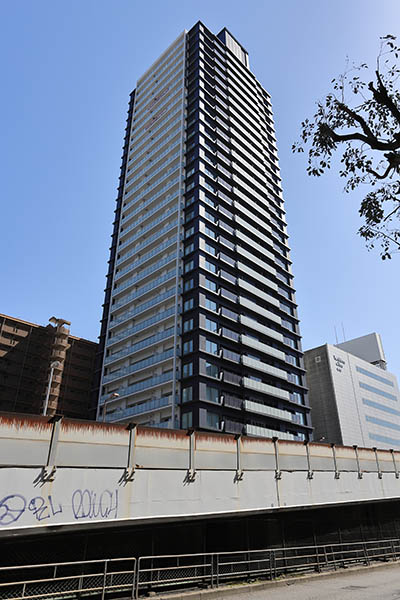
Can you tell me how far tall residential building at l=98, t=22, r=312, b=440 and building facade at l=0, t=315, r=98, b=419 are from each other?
1313 cm

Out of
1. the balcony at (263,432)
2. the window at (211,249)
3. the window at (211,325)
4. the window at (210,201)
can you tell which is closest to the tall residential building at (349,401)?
the balcony at (263,432)

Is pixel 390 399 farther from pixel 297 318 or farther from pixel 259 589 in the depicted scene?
pixel 259 589

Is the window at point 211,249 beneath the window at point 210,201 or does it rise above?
beneath

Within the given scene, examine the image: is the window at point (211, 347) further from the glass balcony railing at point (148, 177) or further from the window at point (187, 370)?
the glass balcony railing at point (148, 177)

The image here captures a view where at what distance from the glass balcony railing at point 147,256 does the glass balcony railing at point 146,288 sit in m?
4.00

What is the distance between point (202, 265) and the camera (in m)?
50.5

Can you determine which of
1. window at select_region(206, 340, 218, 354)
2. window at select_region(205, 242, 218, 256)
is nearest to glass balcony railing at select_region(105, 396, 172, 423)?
window at select_region(206, 340, 218, 354)

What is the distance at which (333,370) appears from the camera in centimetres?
6931

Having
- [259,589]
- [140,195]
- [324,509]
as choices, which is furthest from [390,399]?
[259,589]

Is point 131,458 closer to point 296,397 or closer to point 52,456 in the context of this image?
point 52,456

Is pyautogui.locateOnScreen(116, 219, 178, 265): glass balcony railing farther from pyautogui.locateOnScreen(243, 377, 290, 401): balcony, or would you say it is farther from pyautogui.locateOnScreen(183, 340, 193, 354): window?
pyautogui.locateOnScreen(243, 377, 290, 401): balcony

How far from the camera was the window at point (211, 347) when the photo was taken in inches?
1828

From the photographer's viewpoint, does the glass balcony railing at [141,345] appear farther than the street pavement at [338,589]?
Yes

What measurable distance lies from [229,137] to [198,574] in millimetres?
64597
